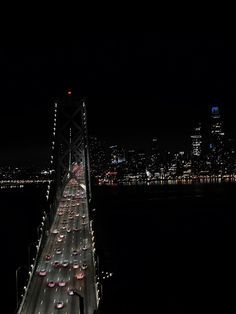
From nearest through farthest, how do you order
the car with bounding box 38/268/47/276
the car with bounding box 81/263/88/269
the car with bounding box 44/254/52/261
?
the car with bounding box 38/268/47/276
the car with bounding box 81/263/88/269
the car with bounding box 44/254/52/261

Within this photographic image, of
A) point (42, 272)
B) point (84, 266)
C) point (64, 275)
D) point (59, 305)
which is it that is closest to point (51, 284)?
point (64, 275)

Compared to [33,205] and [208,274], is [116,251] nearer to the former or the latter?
[208,274]

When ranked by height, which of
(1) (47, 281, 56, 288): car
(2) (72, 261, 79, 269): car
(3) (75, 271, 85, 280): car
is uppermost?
(2) (72, 261, 79, 269): car

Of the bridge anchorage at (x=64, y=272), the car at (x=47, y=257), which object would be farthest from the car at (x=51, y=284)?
the car at (x=47, y=257)

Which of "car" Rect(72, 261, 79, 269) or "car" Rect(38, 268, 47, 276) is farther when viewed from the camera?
"car" Rect(72, 261, 79, 269)

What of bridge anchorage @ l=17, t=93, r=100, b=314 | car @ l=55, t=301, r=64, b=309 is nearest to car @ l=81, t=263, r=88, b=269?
bridge anchorage @ l=17, t=93, r=100, b=314

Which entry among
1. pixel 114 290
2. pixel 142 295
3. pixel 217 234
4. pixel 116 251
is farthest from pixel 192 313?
pixel 217 234

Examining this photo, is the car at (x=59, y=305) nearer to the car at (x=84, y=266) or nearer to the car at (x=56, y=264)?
the car at (x=84, y=266)

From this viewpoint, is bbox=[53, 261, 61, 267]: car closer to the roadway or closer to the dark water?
the roadway
